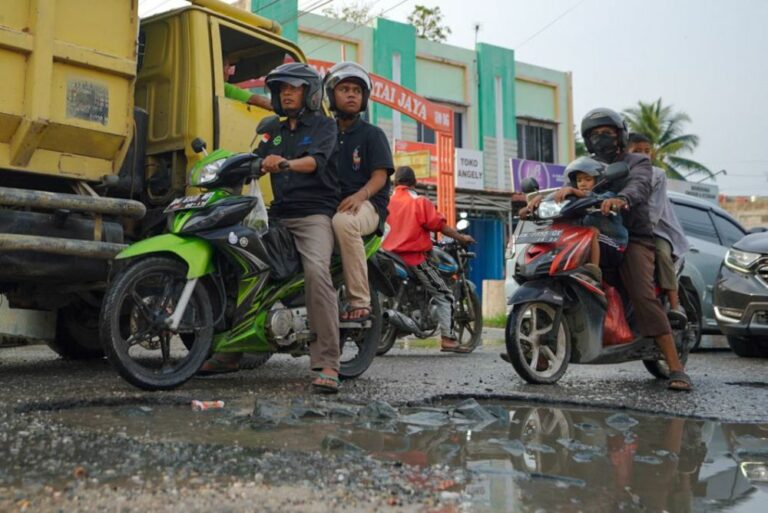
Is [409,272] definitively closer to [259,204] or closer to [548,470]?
[259,204]

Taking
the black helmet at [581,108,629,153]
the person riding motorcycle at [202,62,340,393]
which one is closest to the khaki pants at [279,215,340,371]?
the person riding motorcycle at [202,62,340,393]

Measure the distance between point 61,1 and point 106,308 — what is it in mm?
1850

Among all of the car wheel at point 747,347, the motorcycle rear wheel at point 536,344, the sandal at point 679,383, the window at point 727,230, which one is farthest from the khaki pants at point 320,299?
the window at point 727,230

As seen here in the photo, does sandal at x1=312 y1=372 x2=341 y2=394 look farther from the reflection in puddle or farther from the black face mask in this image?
the black face mask

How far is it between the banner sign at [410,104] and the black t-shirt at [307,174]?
12402 mm

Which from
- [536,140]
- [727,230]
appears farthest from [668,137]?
[727,230]

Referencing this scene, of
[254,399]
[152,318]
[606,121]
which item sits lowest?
[254,399]

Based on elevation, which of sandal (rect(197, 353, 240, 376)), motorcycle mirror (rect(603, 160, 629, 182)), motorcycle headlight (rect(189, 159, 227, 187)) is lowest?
sandal (rect(197, 353, 240, 376))

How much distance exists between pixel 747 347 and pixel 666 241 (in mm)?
4105

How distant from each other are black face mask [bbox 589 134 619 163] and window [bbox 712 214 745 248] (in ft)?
17.2

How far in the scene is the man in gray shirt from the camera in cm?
574

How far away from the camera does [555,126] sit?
2523 centimetres

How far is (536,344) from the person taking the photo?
5457 millimetres

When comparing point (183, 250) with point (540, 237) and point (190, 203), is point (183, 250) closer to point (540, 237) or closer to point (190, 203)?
point (190, 203)
